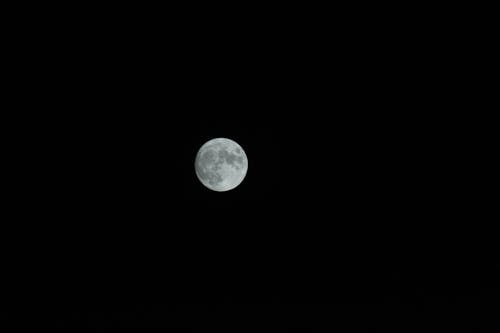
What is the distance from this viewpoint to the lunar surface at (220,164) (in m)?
7.22

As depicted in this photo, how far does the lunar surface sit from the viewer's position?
7.22m

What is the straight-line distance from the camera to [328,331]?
659cm

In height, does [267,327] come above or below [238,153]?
below

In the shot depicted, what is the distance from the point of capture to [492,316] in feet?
21.7

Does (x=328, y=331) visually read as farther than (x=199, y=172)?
No

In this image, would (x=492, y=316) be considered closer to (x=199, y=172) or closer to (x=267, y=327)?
(x=267, y=327)

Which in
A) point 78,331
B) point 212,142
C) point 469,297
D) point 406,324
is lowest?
point 78,331

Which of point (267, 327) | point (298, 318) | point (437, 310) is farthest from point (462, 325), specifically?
point (267, 327)

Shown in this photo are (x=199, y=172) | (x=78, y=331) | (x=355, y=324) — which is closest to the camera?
(x=78, y=331)

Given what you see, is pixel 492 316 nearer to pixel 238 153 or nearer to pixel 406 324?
pixel 406 324

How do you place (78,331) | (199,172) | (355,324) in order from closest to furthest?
(78,331), (355,324), (199,172)

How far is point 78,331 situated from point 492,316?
6392 millimetres

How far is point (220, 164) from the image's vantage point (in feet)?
23.7

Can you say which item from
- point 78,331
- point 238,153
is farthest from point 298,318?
point 78,331
